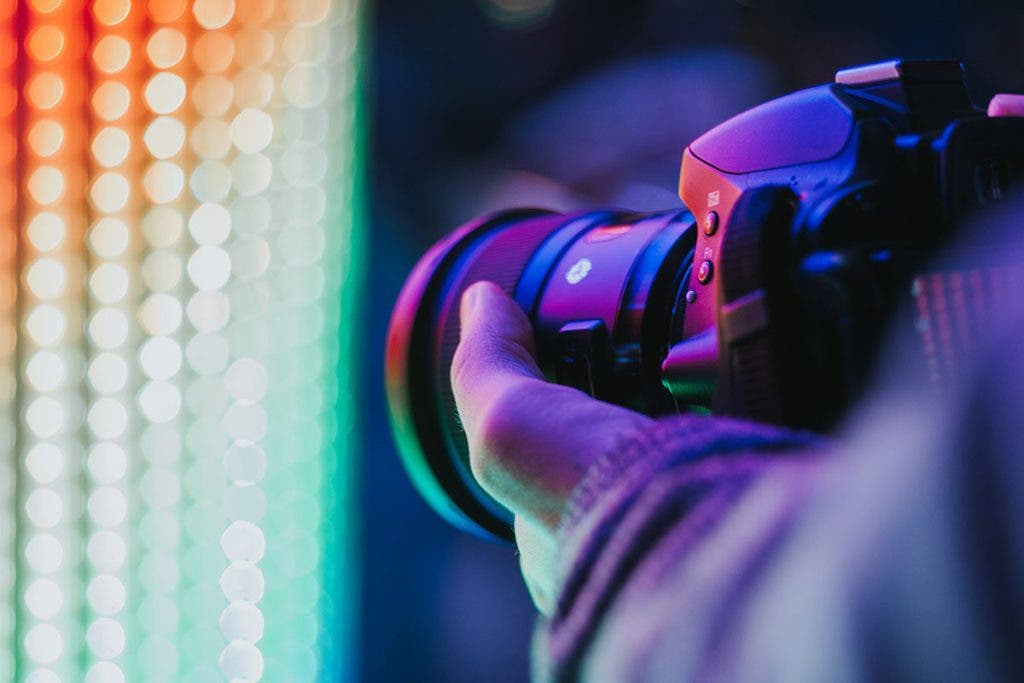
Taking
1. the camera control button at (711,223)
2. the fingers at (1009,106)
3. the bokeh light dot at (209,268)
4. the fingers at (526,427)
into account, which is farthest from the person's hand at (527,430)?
the bokeh light dot at (209,268)

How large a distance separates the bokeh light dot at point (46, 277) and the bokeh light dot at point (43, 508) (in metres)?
0.18

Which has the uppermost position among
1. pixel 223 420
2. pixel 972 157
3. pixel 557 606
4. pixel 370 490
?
pixel 972 157

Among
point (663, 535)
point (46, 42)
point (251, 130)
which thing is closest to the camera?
point (663, 535)

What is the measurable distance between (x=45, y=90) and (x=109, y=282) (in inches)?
7.2

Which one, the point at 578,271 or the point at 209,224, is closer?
the point at 578,271

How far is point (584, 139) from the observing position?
1.14m

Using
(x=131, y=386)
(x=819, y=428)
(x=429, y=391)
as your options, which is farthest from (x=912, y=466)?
(x=131, y=386)

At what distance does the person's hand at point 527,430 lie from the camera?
350mm

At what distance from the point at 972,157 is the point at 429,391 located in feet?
1.19

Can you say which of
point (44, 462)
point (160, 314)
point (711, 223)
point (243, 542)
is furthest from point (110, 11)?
point (711, 223)

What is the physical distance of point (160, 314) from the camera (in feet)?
3.07

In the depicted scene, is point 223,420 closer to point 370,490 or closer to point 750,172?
point 370,490

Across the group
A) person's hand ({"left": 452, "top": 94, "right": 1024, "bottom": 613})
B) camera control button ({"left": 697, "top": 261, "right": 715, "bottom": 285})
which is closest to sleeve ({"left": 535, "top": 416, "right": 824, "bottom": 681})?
person's hand ({"left": 452, "top": 94, "right": 1024, "bottom": 613})

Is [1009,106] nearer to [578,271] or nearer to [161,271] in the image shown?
[578,271]
